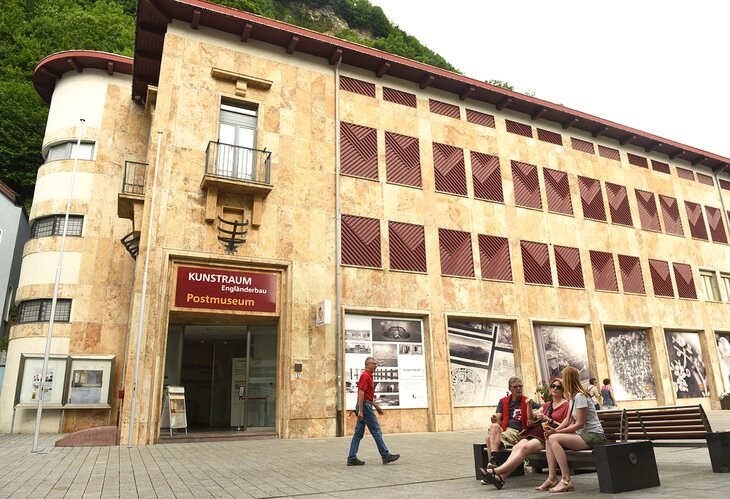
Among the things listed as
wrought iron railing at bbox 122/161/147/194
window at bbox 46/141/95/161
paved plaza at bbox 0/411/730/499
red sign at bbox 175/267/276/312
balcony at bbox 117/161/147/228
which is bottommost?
paved plaza at bbox 0/411/730/499

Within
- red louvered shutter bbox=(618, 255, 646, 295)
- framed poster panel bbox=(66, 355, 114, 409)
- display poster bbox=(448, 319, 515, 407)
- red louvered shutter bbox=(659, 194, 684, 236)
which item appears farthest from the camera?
red louvered shutter bbox=(659, 194, 684, 236)

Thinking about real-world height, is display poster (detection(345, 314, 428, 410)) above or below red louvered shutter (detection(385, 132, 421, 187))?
below

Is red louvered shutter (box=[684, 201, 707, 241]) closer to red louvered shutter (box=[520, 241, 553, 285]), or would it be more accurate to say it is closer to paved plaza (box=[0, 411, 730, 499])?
red louvered shutter (box=[520, 241, 553, 285])

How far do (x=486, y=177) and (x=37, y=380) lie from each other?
17997 millimetres

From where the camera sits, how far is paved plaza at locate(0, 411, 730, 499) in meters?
6.21

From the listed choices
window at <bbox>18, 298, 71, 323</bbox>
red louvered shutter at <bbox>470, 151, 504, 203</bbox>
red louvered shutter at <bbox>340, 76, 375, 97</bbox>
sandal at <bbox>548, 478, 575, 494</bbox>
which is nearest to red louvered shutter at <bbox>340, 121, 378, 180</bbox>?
red louvered shutter at <bbox>340, 76, 375, 97</bbox>

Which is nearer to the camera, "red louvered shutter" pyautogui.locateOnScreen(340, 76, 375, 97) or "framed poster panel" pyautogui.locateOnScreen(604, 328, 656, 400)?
"red louvered shutter" pyautogui.locateOnScreen(340, 76, 375, 97)

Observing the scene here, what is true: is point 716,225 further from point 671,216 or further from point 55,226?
point 55,226

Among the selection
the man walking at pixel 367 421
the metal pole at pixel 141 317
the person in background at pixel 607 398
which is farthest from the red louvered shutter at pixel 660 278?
the metal pole at pixel 141 317

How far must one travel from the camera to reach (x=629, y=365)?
21312 millimetres

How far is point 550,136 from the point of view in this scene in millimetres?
23453

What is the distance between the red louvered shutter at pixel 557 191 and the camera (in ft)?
72.4

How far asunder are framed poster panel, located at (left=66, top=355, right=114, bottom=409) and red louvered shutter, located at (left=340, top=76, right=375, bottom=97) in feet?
42.5

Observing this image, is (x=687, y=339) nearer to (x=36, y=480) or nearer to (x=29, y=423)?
(x=36, y=480)
